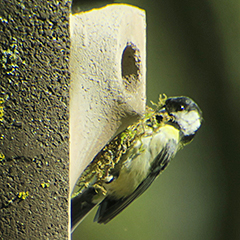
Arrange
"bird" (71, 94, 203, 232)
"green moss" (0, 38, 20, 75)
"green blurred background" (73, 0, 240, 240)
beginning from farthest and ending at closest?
"green blurred background" (73, 0, 240, 240) → "bird" (71, 94, 203, 232) → "green moss" (0, 38, 20, 75)

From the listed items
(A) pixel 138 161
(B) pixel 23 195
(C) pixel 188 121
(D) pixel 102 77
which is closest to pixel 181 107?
(C) pixel 188 121

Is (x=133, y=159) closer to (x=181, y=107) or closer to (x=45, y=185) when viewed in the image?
(x=181, y=107)

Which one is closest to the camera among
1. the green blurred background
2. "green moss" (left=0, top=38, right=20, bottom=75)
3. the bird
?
"green moss" (left=0, top=38, right=20, bottom=75)

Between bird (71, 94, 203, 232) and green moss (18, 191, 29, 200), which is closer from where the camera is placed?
green moss (18, 191, 29, 200)

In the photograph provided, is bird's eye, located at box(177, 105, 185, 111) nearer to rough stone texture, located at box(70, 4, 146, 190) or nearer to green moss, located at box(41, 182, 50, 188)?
rough stone texture, located at box(70, 4, 146, 190)

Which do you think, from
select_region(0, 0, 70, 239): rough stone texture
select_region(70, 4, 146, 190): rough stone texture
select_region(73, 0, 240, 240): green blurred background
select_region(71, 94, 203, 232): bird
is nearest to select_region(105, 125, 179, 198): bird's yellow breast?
select_region(71, 94, 203, 232): bird

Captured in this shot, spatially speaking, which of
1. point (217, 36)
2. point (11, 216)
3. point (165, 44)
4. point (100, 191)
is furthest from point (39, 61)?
point (217, 36)

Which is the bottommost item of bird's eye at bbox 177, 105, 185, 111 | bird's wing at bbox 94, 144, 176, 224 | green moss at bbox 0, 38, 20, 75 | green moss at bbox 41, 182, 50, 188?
green moss at bbox 41, 182, 50, 188

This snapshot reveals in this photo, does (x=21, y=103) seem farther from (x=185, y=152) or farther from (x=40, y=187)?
(x=185, y=152)

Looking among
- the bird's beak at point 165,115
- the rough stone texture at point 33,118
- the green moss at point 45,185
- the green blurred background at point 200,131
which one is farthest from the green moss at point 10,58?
the green blurred background at point 200,131
